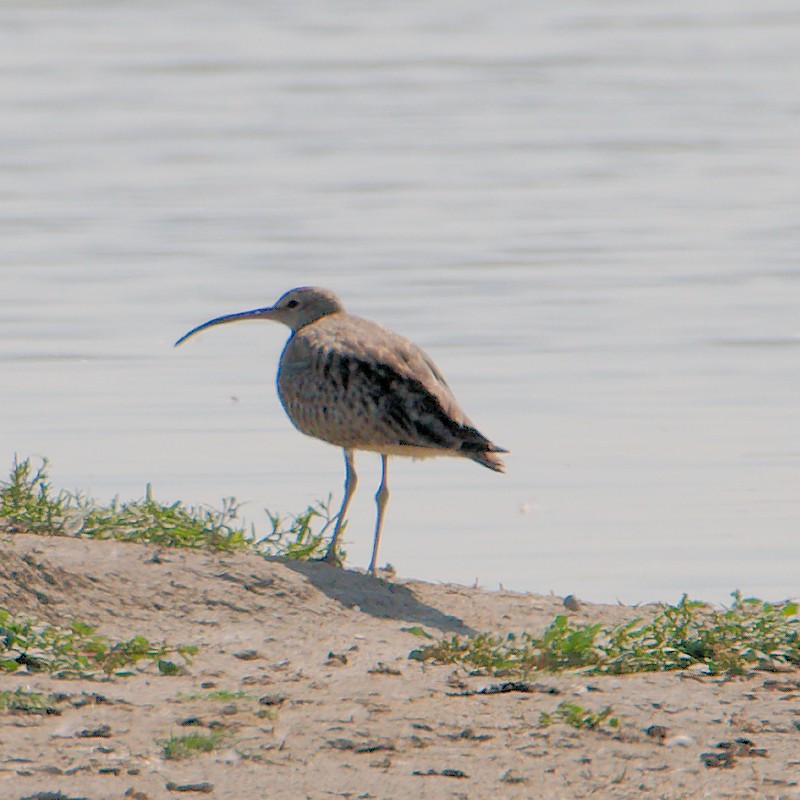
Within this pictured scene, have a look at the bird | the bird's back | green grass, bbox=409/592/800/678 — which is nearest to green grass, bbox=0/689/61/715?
green grass, bbox=409/592/800/678

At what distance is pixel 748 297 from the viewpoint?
16.8 metres

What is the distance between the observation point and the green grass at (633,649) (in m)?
7.43

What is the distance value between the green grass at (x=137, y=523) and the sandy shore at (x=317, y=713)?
363 mm

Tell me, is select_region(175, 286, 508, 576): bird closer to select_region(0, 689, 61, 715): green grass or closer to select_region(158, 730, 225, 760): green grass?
select_region(0, 689, 61, 715): green grass

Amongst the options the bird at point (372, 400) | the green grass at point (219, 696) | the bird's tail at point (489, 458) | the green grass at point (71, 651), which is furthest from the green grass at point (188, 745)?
the bird's tail at point (489, 458)

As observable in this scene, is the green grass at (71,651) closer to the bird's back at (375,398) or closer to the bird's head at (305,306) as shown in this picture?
the bird's back at (375,398)

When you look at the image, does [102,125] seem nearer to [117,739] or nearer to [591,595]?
[591,595]

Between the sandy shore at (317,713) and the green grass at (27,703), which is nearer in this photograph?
the sandy shore at (317,713)

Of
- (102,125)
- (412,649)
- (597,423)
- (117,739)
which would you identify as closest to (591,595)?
(412,649)

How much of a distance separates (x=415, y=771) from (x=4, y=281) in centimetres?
1169

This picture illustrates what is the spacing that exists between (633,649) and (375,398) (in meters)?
2.41

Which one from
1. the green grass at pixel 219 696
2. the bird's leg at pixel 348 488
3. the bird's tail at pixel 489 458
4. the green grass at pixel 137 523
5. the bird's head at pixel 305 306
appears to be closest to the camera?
the green grass at pixel 219 696

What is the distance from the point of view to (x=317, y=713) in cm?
677

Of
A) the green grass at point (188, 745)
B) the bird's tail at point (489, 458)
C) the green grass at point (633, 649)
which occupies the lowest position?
the green grass at point (188, 745)
